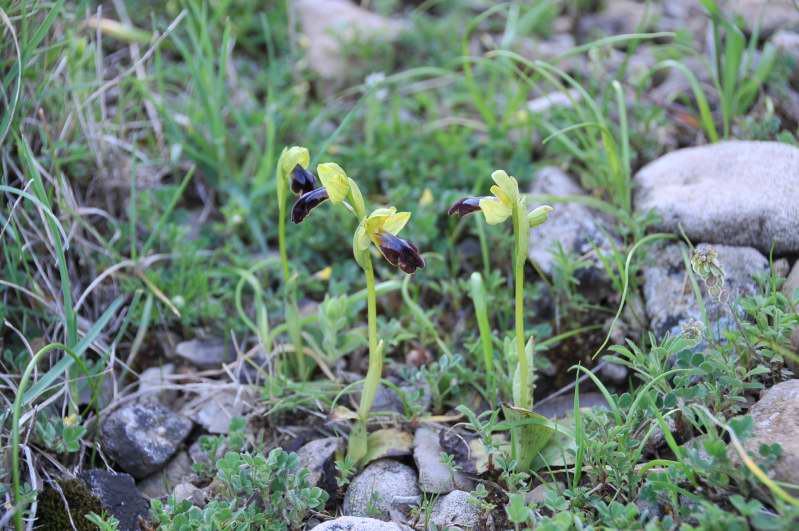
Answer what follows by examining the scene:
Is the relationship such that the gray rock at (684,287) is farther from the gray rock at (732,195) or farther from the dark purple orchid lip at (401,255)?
the dark purple orchid lip at (401,255)

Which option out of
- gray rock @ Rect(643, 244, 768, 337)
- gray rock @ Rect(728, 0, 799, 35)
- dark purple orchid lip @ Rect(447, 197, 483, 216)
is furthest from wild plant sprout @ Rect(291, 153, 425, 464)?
gray rock @ Rect(728, 0, 799, 35)

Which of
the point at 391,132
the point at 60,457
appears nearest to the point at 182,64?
the point at 391,132

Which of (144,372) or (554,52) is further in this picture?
(554,52)

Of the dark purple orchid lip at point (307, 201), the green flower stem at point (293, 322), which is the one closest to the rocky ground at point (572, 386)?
the green flower stem at point (293, 322)

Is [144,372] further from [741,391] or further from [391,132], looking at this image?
[741,391]

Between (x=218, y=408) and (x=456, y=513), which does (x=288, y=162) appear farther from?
(x=456, y=513)

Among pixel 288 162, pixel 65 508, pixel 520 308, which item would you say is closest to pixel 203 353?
pixel 65 508
